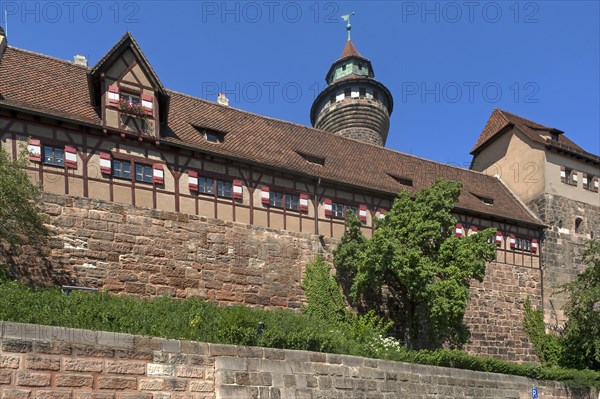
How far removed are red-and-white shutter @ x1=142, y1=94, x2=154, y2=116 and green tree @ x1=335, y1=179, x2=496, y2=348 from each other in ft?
24.0

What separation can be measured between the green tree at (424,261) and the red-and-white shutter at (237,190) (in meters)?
3.72

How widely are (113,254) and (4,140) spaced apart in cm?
396

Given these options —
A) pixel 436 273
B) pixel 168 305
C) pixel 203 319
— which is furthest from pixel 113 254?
pixel 436 273

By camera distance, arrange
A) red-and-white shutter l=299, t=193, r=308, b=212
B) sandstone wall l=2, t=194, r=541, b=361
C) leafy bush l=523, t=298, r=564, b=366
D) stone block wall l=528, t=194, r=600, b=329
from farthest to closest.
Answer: stone block wall l=528, t=194, r=600, b=329, leafy bush l=523, t=298, r=564, b=366, red-and-white shutter l=299, t=193, r=308, b=212, sandstone wall l=2, t=194, r=541, b=361

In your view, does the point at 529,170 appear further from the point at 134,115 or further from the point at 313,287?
the point at 134,115

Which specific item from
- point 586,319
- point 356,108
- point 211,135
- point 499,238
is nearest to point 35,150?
point 211,135

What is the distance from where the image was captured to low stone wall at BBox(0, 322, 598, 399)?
8.91 meters

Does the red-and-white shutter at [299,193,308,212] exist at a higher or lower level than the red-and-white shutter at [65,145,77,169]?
lower

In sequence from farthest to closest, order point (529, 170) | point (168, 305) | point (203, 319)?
point (529, 170) < point (168, 305) < point (203, 319)

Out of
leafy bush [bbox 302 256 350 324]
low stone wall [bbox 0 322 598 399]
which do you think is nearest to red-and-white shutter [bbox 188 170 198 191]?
leafy bush [bbox 302 256 350 324]

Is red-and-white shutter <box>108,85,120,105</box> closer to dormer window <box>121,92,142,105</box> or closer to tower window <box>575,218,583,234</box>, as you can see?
dormer window <box>121,92,142,105</box>

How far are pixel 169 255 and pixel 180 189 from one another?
1.95 m

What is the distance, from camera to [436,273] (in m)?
19.1

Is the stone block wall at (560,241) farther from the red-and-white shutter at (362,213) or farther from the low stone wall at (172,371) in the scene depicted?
the low stone wall at (172,371)
